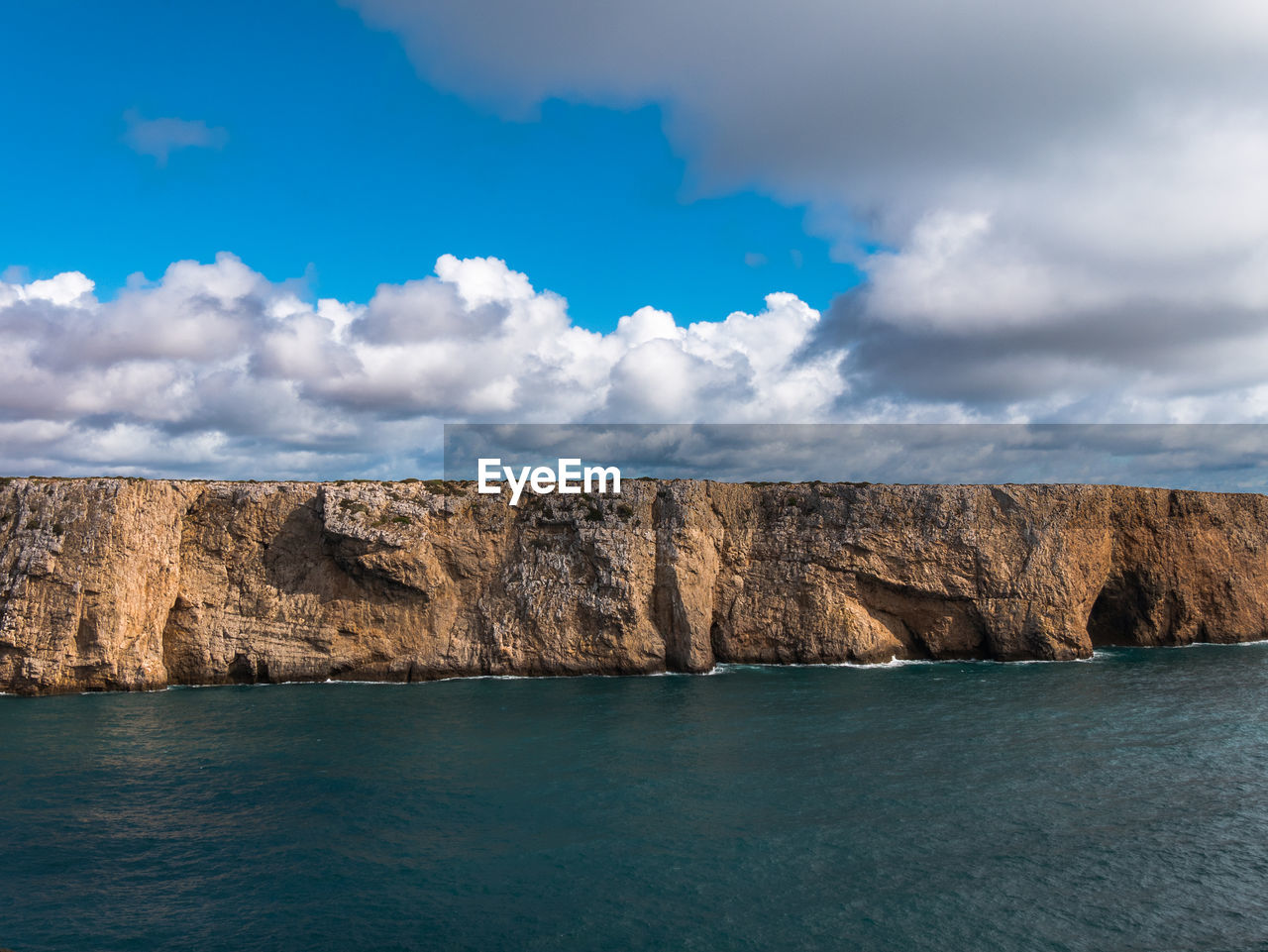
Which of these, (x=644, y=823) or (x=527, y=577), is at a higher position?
(x=527, y=577)

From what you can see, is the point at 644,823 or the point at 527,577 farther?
the point at 527,577

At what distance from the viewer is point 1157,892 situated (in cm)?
2169

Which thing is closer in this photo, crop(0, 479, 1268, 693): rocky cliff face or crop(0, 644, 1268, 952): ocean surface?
crop(0, 644, 1268, 952): ocean surface

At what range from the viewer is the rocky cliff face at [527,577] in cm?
5059

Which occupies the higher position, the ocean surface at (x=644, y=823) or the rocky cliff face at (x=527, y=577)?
the rocky cliff face at (x=527, y=577)

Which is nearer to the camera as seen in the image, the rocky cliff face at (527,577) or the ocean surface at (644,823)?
the ocean surface at (644,823)

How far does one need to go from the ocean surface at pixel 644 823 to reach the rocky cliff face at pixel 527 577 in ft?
25.7

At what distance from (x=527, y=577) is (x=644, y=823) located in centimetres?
3092

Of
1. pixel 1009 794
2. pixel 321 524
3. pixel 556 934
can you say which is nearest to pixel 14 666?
pixel 321 524

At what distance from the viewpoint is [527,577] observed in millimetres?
56281

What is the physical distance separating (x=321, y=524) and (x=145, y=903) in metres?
34.4

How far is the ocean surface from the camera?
2023cm

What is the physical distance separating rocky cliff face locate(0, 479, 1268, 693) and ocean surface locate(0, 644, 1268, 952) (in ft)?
25.7

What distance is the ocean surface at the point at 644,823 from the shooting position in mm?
20234
